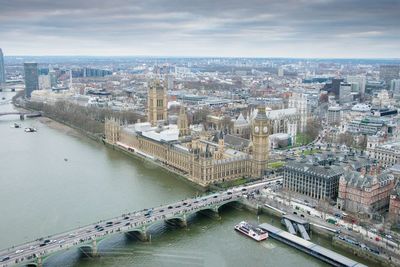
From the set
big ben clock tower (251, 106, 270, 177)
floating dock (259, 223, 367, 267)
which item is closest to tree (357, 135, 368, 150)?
big ben clock tower (251, 106, 270, 177)

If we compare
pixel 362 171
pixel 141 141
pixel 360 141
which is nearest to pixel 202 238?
pixel 362 171

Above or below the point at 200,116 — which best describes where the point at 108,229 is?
below

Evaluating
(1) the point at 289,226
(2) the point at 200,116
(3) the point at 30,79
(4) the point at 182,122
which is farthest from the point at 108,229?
(3) the point at 30,79

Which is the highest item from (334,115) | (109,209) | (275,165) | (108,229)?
(334,115)

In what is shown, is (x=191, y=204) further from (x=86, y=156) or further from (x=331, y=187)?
(x=86, y=156)

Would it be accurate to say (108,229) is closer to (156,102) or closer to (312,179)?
(312,179)

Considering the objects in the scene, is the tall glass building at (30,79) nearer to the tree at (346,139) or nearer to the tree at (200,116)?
the tree at (200,116)
